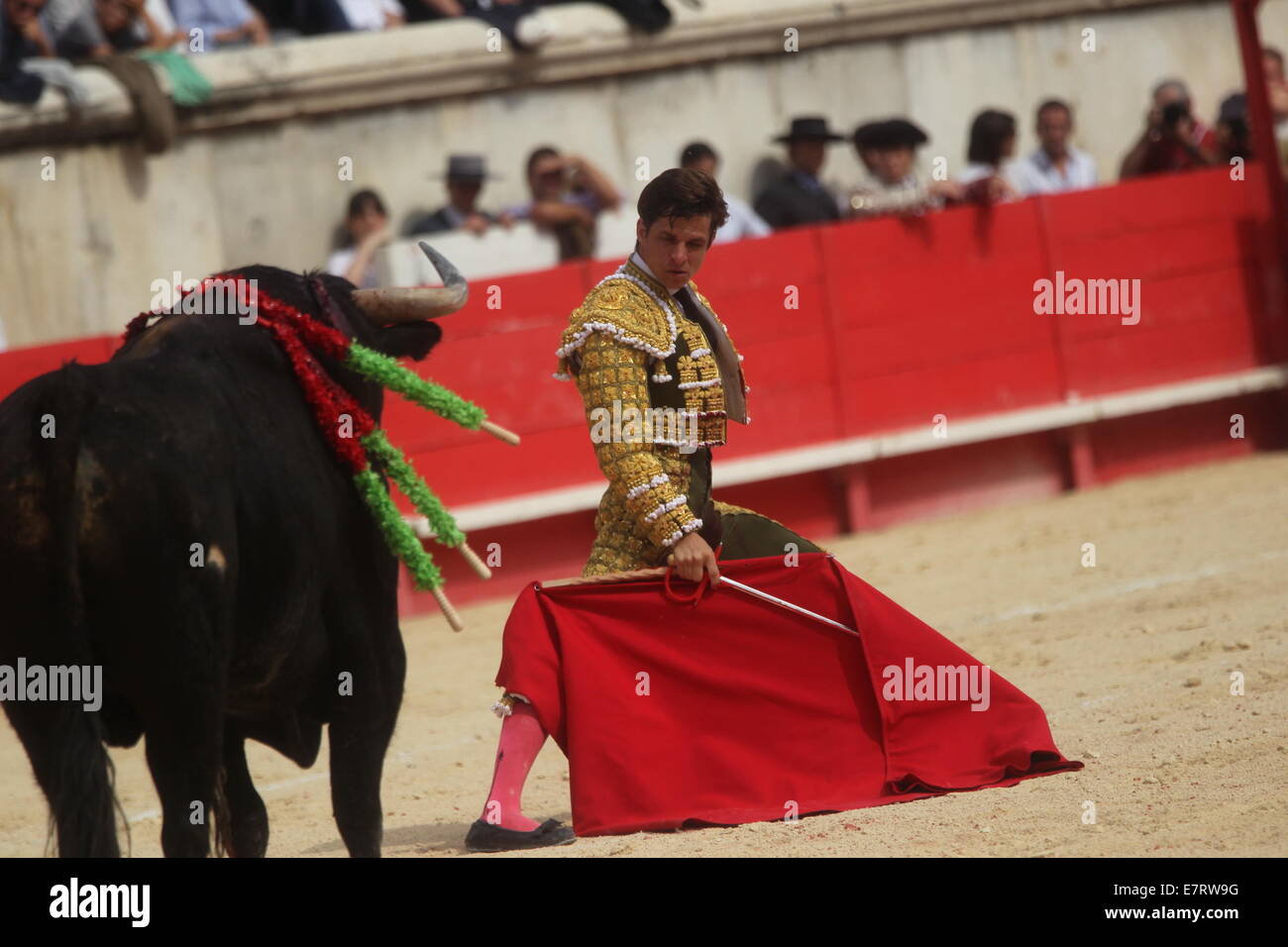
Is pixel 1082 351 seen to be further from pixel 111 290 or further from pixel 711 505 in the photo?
pixel 711 505

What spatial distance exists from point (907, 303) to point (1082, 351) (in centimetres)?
100

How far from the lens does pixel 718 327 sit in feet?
13.2

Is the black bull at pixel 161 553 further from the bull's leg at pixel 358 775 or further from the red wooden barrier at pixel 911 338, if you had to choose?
the red wooden barrier at pixel 911 338

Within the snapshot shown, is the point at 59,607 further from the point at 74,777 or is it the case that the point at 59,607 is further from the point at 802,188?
the point at 802,188

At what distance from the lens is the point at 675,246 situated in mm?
3789

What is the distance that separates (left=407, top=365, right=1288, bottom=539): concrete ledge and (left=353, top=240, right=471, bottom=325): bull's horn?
3.26m

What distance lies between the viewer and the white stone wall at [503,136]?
28.4 ft

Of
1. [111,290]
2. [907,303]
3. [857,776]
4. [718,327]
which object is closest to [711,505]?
[718,327]

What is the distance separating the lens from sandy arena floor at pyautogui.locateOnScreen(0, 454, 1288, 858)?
3.58 meters

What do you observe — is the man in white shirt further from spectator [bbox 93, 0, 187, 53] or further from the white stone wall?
spectator [bbox 93, 0, 187, 53]

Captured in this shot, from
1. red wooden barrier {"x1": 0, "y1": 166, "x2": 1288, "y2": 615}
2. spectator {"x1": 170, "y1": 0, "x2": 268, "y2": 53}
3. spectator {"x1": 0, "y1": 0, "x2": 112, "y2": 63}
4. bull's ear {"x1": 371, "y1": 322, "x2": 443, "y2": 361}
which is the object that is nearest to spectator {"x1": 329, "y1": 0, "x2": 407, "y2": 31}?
spectator {"x1": 170, "y1": 0, "x2": 268, "y2": 53}

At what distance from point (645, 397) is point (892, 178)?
5.33 m

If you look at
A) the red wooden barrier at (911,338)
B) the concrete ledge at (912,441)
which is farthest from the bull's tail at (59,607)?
the red wooden barrier at (911,338)

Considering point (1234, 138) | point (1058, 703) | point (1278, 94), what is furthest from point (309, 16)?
point (1058, 703)
